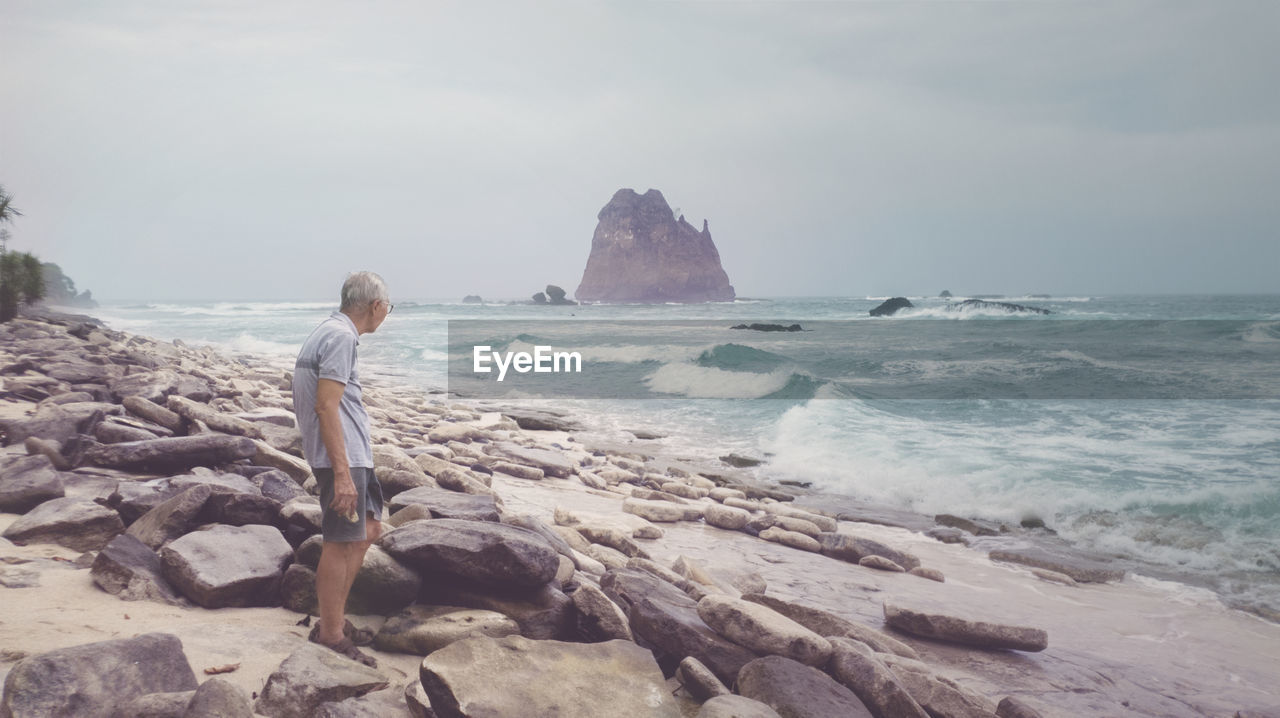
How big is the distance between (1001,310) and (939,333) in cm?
1649

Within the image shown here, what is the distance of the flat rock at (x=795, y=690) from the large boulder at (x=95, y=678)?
2.15 m

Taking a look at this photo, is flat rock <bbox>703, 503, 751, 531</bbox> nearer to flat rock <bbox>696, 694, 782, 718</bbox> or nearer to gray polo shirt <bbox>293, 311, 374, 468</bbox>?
flat rock <bbox>696, 694, 782, 718</bbox>

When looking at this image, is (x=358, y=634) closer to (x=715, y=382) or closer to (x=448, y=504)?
(x=448, y=504)

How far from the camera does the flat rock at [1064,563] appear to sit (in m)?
6.80

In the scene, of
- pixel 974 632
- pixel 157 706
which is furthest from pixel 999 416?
pixel 157 706

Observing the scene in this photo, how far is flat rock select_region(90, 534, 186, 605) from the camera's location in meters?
3.32

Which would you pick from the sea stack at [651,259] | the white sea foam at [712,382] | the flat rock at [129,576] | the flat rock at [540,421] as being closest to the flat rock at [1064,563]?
the flat rock at [129,576]

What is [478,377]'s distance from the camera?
23.5m

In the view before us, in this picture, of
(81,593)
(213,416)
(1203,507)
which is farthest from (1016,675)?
(213,416)

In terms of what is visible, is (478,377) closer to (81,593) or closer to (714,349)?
(714,349)

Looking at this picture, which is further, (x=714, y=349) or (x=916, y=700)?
(x=714, y=349)

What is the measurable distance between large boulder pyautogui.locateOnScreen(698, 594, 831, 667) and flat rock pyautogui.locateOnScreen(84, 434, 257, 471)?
3750 millimetres

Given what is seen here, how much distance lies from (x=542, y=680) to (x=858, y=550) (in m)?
4.84

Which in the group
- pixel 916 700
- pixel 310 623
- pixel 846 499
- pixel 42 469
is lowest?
pixel 846 499
